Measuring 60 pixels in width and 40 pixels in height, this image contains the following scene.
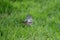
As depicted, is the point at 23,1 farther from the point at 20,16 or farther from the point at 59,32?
the point at 59,32

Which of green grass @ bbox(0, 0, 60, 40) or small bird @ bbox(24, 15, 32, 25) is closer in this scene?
green grass @ bbox(0, 0, 60, 40)

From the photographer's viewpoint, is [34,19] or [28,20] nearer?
[28,20]

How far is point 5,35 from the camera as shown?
5.51 meters

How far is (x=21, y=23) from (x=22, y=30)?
19.1 inches

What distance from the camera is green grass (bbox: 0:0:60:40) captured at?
5.55 meters

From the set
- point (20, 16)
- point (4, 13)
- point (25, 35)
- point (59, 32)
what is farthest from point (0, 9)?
point (59, 32)

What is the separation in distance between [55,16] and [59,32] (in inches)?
42.7

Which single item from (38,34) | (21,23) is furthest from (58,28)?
(21,23)

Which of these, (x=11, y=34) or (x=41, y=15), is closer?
(x=11, y=34)

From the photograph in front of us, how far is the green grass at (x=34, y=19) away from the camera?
555 cm

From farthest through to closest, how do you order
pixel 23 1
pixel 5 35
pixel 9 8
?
1. pixel 23 1
2. pixel 9 8
3. pixel 5 35

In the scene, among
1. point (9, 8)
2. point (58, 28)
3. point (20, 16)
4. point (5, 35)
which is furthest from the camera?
point (9, 8)

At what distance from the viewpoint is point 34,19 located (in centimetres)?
647

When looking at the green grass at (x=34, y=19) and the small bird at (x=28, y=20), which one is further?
the small bird at (x=28, y=20)
